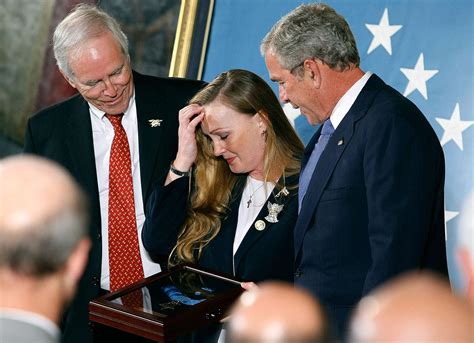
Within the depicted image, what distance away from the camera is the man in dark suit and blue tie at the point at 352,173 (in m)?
3.03

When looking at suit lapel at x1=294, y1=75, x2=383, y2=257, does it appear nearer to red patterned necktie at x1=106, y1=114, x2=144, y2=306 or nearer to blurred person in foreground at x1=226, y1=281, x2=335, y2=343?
red patterned necktie at x1=106, y1=114, x2=144, y2=306

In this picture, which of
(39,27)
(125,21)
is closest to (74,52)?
(125,21)

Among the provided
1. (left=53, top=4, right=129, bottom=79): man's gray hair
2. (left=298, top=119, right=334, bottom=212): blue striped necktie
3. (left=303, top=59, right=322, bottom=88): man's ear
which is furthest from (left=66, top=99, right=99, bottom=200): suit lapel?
(left=303, top=59, right=322, bottom=88): man's ear

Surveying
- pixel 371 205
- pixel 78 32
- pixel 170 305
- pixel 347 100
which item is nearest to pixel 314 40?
pixel 347 100

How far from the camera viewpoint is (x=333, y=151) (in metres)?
3.26

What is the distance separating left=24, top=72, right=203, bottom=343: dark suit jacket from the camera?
4137mm

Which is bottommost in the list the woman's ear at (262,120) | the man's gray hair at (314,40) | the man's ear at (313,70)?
the woman's ear at (262,120)

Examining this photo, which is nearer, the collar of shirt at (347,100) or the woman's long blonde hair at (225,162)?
the collar of shirt at (347,100)

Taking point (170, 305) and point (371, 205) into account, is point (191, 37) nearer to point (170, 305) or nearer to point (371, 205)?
point (170, 305)

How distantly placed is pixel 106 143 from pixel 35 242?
119 inches

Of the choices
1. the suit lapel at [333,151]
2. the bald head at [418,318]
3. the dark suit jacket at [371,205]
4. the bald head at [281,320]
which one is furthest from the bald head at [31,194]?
the suit lapel at [333,151]

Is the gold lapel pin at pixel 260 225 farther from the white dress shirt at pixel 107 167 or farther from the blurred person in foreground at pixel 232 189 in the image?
the white dress shirt at pixel 107 167

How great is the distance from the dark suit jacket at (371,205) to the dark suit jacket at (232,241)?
0.32 metres

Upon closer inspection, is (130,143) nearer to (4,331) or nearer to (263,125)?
(263,125)
